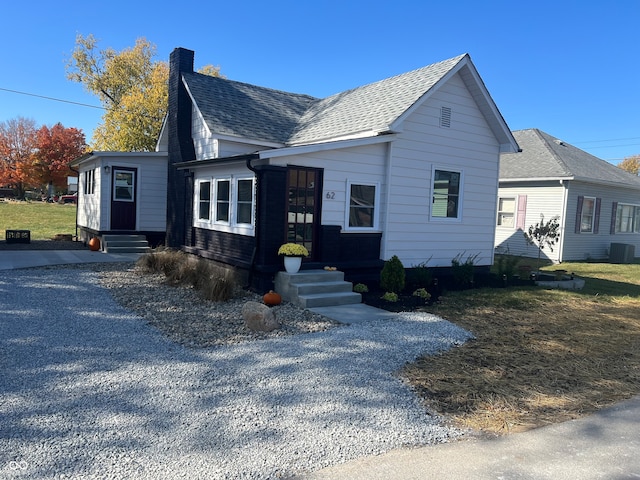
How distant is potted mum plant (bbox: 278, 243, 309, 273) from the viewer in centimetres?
891

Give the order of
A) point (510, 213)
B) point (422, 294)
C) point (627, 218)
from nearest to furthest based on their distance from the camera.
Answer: point (422, 294) < point (510, 213) < point (627, 218)

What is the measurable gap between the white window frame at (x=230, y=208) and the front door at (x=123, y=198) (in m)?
5.14

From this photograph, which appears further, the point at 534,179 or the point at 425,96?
the point at 534,179

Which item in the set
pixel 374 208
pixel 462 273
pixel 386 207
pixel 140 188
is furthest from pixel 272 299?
pixel 140 188

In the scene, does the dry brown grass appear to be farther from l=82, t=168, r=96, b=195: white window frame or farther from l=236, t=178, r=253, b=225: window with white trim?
l=82, t=168, r=96, b=195: white window frame

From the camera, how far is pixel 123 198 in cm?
1628

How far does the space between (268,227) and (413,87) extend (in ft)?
17.2

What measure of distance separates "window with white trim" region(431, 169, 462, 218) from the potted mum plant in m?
4.02

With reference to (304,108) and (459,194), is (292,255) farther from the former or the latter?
(304,108)

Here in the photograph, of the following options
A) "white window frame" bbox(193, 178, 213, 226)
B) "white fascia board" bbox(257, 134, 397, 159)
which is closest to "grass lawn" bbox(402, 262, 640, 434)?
"white fascia board" bbox(257, 134, 397, 159)

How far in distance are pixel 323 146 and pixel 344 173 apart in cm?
94

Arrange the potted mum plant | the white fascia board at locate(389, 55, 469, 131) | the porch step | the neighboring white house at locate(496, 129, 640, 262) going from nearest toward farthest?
the potted mum plant
the white fascia board at locate(389, 55, 469, 131)
the porch step
the neighboring white house at locate(496, 129, 640, 262)

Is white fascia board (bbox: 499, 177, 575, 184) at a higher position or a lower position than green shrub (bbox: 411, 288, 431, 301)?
higher

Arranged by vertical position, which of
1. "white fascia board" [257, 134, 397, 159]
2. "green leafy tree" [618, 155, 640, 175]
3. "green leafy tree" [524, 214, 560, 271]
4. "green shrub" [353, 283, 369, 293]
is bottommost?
"green shrub" [353, 283, 369, 293]
